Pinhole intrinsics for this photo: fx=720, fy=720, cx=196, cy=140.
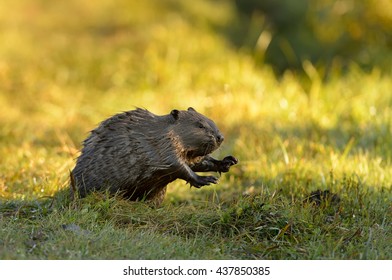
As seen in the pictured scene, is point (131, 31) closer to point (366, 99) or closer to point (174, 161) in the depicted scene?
point (366, 99)

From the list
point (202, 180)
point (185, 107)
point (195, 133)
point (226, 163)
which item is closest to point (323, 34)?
point (185, 107)

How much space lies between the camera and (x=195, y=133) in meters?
5.25

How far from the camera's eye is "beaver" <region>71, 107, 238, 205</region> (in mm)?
5133

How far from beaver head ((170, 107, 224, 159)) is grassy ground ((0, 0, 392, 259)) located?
0.44 m

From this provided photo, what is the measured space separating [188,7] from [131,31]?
5.97ft

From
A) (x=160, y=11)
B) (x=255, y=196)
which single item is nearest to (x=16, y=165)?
(x=255, y=196)

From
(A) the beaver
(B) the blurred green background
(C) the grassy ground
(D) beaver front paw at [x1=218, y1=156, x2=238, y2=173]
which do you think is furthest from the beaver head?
(B) the blurred green background

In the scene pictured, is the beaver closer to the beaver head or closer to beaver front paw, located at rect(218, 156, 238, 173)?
the beaver head

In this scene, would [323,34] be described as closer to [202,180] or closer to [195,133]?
[195,133]

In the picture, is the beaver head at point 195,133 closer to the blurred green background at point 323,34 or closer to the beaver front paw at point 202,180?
the beaver front paw at point 202,180

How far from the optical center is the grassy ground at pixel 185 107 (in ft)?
15.2

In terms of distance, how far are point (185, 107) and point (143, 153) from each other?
14.2ft

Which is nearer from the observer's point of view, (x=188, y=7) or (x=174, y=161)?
(x=174, y=161)

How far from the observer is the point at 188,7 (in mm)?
13633
